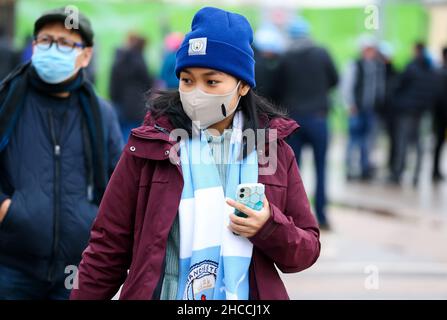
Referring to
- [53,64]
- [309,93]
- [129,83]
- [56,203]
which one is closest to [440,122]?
[129,83]

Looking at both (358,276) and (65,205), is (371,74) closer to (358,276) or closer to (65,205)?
(358,276)

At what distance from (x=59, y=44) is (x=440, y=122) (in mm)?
11514

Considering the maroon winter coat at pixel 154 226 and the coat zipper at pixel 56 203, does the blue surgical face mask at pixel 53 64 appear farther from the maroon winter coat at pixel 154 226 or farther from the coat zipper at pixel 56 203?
the maroon winter coat at pixel 154 226

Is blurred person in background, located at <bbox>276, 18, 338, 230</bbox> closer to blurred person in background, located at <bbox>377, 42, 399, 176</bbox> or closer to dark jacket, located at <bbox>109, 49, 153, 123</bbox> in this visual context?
dark jacket, located at <bbox>109, 49, 153, 123</bbox>

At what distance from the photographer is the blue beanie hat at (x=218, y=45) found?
10.3ft

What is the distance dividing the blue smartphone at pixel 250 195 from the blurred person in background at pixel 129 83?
32.1 feet

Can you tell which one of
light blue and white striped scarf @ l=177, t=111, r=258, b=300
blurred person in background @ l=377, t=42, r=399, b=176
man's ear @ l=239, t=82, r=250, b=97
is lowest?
light blue and white striped scarf @ l=177, t=111, r=258, b=300

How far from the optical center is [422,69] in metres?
14.2

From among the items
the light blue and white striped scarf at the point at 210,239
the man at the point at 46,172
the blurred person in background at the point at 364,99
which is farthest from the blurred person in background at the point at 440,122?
the light blue and white striped scarf at the point at 210,239

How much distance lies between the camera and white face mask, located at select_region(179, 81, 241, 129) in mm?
3123

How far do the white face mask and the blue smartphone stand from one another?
378 mm

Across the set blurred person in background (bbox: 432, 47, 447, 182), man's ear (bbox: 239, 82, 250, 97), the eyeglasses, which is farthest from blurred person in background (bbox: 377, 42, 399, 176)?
man's ear (bbox: 239, 82, 250, 97)

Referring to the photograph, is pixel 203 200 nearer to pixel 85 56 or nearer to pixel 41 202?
pixel 41 202

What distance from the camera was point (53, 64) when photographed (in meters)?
4.36
